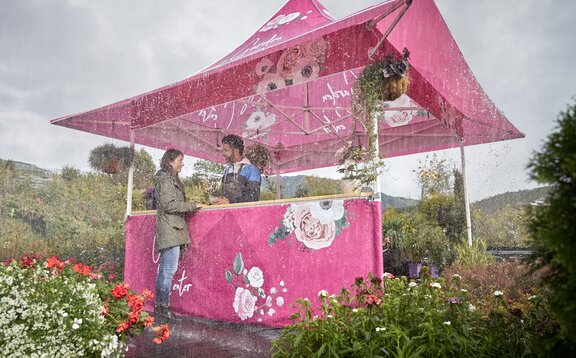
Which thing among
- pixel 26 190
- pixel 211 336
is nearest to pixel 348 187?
pixel 211 336

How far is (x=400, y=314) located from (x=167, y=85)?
12.5 ft

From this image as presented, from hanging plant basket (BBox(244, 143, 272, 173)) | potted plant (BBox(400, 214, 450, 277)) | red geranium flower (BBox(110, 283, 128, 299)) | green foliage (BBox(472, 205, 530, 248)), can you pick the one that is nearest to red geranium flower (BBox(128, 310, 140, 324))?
red geranium flower (BBox(110, 283, 128, 299))

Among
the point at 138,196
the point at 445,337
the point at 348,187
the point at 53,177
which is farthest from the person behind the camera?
the point at 53,177

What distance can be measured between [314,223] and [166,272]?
2.14 m

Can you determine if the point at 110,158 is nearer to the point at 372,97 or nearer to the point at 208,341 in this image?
the point at 208,341

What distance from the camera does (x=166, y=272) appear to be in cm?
486

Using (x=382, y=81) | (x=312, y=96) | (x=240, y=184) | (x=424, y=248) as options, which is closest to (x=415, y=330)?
(x=382, y=81)

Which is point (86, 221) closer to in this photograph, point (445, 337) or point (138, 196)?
point (138, 196)

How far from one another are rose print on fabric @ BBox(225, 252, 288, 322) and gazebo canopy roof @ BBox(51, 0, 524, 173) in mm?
1872

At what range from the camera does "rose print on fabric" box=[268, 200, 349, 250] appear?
3.81 meters

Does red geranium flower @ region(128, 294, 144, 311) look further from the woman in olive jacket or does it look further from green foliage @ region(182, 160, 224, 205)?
green foliage @ region(182, 160, 224, 205)

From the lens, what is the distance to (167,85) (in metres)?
4.84

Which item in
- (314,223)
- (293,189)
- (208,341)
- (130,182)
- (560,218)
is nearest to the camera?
(560,218)

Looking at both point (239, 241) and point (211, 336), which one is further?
point (239, 241)
